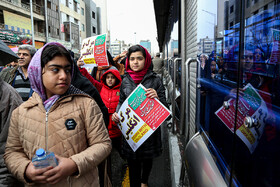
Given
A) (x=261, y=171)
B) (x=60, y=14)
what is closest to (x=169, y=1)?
(x=261, y=171)

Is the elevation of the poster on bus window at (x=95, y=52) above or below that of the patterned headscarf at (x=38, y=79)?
above

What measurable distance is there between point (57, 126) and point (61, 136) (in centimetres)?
7

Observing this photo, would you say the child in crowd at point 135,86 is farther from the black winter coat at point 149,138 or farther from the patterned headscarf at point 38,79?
the patterned headscarf at point 38,79

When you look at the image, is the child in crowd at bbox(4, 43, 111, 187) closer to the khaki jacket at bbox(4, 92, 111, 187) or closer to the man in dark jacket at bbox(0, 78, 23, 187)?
the khaki jacket at bbox(4, 92, 111, 187)

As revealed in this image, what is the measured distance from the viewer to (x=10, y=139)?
1.34 m

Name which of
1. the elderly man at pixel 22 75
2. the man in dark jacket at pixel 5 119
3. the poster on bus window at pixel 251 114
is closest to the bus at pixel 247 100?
the poster on bus window at pixel 251 114

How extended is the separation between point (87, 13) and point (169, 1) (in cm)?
4235

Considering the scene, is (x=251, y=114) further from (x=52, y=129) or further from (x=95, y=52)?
(x=95, y=52)

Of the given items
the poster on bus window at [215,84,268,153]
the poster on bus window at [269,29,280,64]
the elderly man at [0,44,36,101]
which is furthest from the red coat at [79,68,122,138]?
the poster on bus window at [269,29,280,64]

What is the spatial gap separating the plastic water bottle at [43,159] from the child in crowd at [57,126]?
0.11 metres

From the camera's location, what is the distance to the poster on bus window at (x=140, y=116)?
207 cm

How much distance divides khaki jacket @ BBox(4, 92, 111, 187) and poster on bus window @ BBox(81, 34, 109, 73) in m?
2.20

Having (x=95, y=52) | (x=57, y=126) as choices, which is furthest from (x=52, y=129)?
(x=95, y=52)

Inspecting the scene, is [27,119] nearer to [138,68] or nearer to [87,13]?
[138,68]
